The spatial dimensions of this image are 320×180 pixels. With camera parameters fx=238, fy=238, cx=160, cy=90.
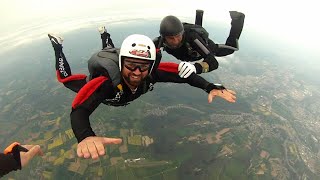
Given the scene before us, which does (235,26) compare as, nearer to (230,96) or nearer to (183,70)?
(183,70)

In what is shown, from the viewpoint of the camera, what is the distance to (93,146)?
2539 millimetres

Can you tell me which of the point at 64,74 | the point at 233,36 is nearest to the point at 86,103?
the point at 64,74

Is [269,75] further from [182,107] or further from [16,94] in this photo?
[16,94]

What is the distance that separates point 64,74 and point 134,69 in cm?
244

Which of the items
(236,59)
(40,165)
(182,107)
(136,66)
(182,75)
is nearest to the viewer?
(136,66)

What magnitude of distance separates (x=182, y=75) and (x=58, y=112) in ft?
279

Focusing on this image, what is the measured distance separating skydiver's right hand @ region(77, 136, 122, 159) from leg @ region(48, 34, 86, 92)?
2.57 meters

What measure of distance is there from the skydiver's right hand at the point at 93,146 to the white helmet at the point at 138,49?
1.55 metres

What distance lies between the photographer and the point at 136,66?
3.81 metres

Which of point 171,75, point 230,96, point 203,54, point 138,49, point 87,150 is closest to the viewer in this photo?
point 87,150

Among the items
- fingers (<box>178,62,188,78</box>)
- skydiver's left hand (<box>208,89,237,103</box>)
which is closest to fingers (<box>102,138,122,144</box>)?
skydiver's left hand (<box>208,89,237,103</box>)

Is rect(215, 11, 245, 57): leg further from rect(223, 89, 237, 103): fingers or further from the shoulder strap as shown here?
the shoulder strap

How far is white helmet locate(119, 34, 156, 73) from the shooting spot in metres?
3.75

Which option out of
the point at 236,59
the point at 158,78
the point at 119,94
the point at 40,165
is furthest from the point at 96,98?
the point at 236,59
